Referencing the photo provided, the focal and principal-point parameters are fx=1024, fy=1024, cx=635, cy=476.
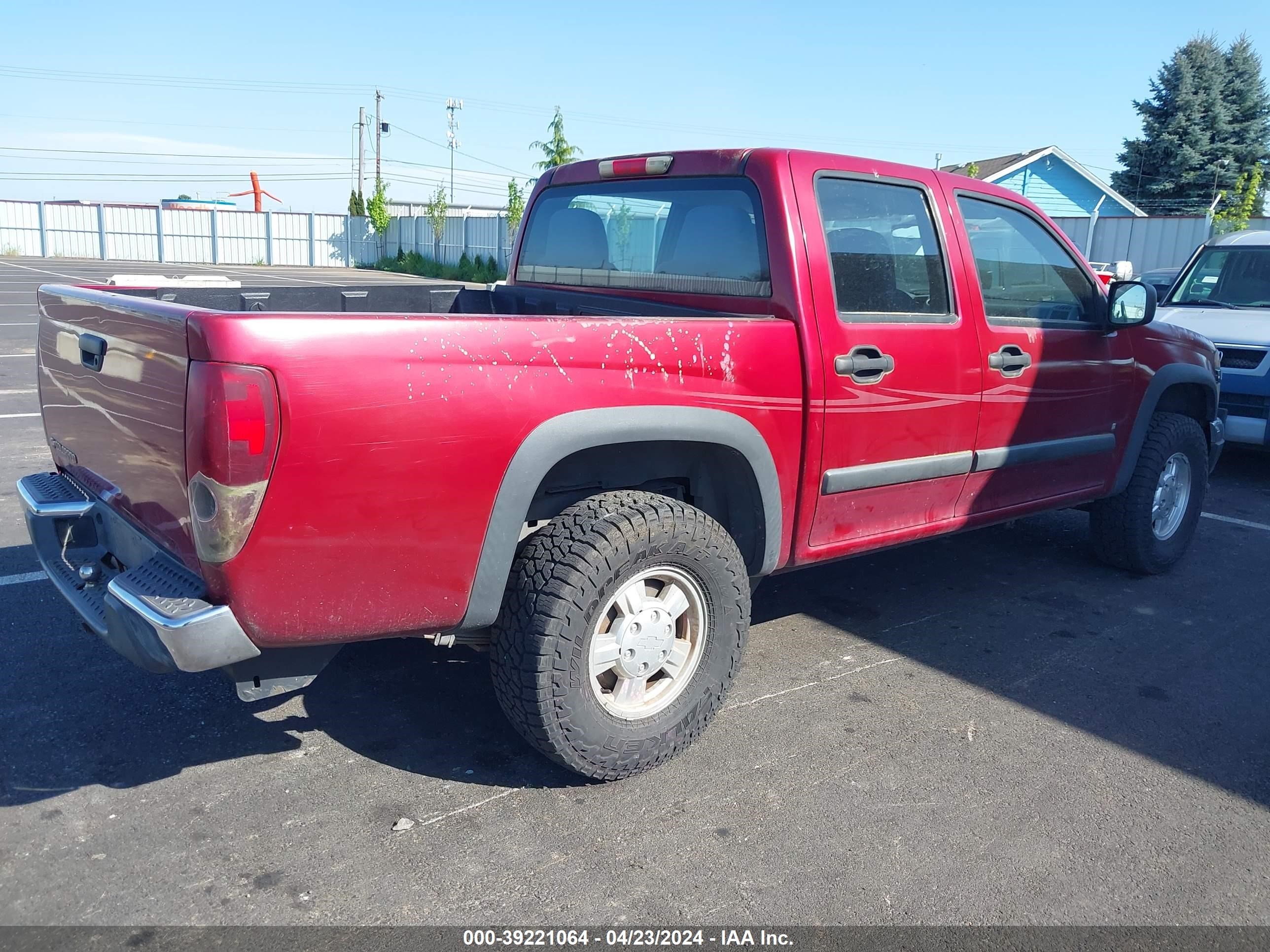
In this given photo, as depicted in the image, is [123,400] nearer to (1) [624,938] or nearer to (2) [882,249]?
(1) [624,938]

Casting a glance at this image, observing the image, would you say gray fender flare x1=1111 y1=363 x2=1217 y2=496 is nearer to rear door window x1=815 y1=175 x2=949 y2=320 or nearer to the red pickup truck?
the red pickup truck

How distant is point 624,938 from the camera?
246 cm

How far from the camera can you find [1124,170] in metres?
40.5

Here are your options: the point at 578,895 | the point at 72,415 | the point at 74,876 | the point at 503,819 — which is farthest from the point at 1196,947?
the point at 72,415

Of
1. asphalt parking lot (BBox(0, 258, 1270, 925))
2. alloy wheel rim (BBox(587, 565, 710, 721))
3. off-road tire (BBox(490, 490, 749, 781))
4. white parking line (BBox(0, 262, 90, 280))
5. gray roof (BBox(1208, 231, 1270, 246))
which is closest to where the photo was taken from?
asphalt parking lot (BBox(0, 258, 1270, 925))

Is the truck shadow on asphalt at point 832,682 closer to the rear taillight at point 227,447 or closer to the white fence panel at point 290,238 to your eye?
the rear taillight at point 227,447

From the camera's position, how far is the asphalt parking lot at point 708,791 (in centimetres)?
260

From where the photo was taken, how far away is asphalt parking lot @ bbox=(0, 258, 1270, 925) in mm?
2604

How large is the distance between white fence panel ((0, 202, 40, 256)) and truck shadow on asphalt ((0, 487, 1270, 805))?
156ft

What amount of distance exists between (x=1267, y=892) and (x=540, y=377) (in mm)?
2373

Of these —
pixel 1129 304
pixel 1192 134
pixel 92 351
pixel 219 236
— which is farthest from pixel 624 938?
pixel 219 236

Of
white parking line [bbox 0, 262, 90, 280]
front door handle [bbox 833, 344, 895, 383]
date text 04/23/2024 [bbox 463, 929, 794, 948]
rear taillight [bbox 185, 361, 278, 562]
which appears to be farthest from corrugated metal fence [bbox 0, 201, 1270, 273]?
date text 04/23/2024 [bbox 463, 929, 794, 948]

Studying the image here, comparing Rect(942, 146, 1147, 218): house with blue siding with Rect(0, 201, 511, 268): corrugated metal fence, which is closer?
Rect(942, 146, 1147, 218): house with blue siding

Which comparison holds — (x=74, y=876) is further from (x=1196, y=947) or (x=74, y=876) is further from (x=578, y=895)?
(x=1196, y=947)
